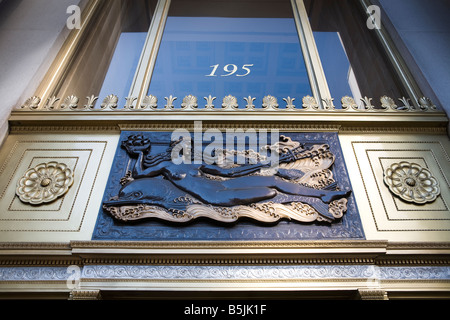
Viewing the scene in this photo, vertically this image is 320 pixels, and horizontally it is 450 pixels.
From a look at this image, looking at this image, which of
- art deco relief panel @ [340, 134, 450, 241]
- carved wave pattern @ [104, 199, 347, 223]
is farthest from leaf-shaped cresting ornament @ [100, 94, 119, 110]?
art deco relief panel @ [340, 134, 450, 241]

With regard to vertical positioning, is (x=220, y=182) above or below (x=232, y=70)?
below

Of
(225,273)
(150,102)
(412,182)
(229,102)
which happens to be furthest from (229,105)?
(412,182)

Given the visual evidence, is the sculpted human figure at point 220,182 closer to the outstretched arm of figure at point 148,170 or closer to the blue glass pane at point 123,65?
the outstretched arm of figure at point 148,170

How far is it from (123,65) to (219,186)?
8.82ft

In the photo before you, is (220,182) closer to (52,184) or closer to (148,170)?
(148,170)

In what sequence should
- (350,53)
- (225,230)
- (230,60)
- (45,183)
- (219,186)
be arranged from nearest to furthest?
1. (225,230)
2. (219,186)
3. (45,183)
4. (230,60)
5. (350,53)

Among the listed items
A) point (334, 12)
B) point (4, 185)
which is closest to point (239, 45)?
point (334, 12)

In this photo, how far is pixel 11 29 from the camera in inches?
193

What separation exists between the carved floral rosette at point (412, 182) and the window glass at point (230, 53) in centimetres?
155

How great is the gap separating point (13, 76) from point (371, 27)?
514 centimetres

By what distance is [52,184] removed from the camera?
3543 mm

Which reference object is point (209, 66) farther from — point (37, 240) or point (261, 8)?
point (37, 240)

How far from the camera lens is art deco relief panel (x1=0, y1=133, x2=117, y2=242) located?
3227 mm

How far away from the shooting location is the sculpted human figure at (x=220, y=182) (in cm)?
333
